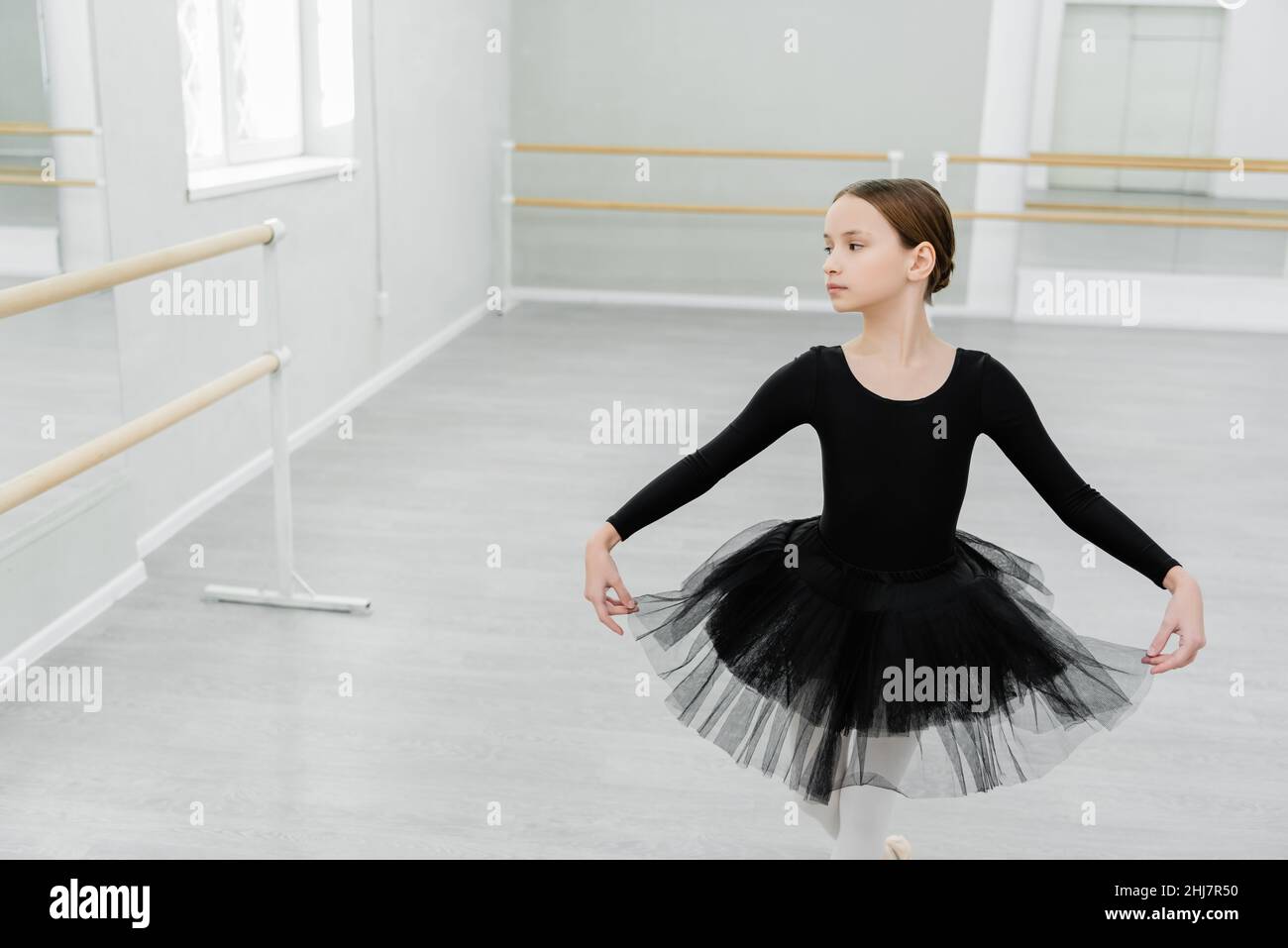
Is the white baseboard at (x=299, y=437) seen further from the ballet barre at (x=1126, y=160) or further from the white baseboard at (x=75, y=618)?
the ballet barre at (x=1126, y=160)

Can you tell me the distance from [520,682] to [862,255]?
4.57 ft

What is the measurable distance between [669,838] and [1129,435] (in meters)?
2.90

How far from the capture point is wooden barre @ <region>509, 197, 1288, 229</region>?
617 cm

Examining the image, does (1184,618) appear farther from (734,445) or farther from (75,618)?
(75,618)

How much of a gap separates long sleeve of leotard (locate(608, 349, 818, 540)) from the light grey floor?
2.46 ft

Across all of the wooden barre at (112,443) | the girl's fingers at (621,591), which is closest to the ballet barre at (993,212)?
the wooden barre at (112,443)

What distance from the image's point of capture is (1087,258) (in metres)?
6.44

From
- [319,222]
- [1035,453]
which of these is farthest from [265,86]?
[1035,453]

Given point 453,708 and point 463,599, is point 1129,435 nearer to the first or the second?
point 463,599

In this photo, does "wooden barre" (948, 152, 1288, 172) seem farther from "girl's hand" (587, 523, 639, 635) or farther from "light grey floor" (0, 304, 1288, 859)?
"girl's hand" (587, 523, 639, 635)

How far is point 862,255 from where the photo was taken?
4.51ft

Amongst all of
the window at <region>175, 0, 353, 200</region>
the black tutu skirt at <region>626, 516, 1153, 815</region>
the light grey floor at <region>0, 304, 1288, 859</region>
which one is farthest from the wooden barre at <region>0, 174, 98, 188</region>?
the black tutu skirt at <region>626, 516, 1153, 815</region>

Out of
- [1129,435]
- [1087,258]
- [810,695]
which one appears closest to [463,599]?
[810,695]

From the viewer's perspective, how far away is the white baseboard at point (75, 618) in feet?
8.20
